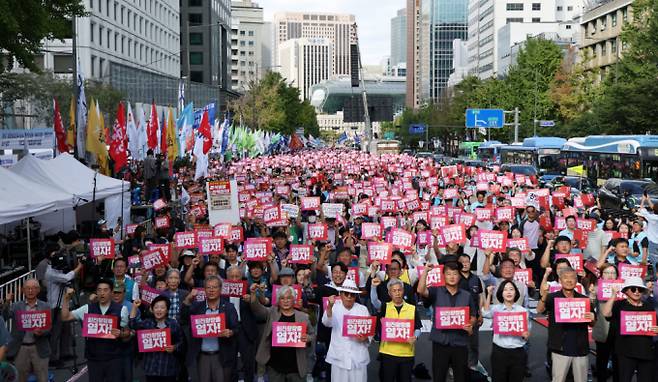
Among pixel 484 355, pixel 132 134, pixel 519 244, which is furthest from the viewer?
pixel 132 134

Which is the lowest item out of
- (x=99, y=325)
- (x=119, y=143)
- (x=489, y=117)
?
(x=99, y=325)

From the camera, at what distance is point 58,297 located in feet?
38.5

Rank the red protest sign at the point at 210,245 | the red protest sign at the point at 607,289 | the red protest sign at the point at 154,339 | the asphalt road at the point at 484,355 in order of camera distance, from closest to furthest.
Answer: the red protest sign at the point at 154,339, the red protest sign at the point at 607,289, the asphalt road at the point at 484,355, the red protest sign at the point at 210,245

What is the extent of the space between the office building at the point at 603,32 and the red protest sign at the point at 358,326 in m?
65.0

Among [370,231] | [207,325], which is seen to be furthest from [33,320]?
[370,231]

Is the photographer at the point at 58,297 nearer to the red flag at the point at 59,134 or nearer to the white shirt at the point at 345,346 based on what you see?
the white shirt at the point at 345,346

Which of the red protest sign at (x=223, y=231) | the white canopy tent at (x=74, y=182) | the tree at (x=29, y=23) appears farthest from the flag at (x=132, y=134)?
the red protest sign at (x=223, y=231)

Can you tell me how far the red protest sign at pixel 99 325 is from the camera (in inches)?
338

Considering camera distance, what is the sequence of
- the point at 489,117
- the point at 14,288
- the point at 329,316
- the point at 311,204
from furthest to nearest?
1. the point at 489,117
2. the point at 311,204
3. the point at 14,288
4. the point at 329,316

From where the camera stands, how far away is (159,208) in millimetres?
19891

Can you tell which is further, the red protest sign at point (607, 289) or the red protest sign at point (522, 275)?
the red protest sign at point (522, 275)

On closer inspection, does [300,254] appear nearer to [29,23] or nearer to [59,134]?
[29,23]

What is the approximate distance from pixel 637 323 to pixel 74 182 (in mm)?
13283

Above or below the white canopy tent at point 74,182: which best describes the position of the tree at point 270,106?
above
